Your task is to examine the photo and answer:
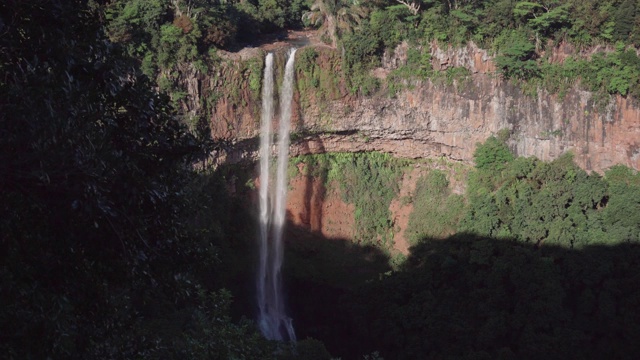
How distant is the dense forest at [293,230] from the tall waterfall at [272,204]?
1.56 ft

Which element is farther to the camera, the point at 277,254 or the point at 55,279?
the point at 277,254

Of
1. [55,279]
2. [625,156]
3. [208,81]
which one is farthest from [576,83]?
[55,279]

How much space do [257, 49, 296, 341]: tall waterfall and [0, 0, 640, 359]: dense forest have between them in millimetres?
475

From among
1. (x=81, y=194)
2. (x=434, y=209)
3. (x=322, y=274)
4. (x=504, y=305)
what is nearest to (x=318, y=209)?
(x=322, y=274)

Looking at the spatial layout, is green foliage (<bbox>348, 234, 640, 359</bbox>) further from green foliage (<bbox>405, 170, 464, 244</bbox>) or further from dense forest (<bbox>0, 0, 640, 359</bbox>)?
green foliage (<bbox>405, 170, 464, 244</bbox>)

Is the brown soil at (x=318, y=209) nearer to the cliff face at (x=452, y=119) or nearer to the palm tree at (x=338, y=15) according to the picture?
the cliff face at (x=452, y=119)

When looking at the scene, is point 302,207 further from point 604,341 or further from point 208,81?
point 604,341

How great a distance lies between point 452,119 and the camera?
74.1 feet

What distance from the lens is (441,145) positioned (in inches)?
916

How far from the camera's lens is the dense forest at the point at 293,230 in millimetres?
4609

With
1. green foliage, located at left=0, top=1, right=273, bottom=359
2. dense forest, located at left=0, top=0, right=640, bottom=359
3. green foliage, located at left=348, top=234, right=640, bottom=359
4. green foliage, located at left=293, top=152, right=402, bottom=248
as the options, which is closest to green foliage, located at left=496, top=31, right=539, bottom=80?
dense forest, located at left=0, top=0, right=640, bottom=359

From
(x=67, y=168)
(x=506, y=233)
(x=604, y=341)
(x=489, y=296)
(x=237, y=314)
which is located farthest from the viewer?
(x=237, y=314)

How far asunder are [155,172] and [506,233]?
1509 centimetres

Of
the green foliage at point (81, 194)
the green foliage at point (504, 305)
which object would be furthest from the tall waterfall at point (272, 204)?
the green foliage at point (81, 194)
